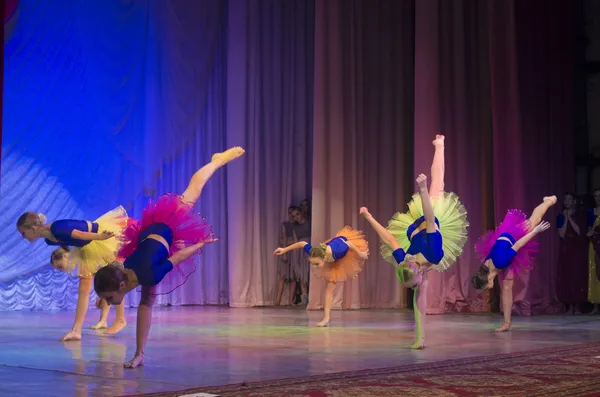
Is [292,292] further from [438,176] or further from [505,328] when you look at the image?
[438,176]

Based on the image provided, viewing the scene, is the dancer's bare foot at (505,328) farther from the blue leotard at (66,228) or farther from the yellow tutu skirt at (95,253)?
the blue leotard at (66,228)

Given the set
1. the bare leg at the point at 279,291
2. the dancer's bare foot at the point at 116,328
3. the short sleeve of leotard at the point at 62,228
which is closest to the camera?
the short sleeve of leotard at the point at 62,228

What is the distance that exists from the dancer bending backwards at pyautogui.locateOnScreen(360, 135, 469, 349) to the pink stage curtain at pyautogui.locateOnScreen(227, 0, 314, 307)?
4266 mm

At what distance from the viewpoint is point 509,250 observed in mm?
7230

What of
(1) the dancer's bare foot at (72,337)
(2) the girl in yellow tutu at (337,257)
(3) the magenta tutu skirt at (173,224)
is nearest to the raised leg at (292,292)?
(2) the girl in yellow tutu at (337,257)

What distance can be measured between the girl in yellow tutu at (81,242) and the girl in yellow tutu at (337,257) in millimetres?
1706

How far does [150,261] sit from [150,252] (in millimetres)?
61

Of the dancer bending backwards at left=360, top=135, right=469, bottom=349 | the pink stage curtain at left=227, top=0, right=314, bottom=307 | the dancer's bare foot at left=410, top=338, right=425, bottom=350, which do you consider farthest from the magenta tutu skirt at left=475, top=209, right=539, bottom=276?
the pink stage curtain at left=227, top=0, right=314, bottom=307

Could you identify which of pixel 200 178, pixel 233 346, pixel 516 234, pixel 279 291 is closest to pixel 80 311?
pixel 233 346

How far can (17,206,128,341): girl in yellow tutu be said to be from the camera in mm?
5906

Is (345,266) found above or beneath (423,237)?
beneath

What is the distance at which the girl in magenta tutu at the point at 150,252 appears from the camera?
4652 millimetres

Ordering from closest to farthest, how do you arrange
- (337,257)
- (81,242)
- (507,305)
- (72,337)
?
(81,242)
(72,337)
(507,305)
(337,257)

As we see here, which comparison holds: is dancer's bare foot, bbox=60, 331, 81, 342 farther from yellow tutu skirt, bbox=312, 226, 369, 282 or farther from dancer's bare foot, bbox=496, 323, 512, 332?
dancer's bare foot, bbox=496, 323, 512, 332
